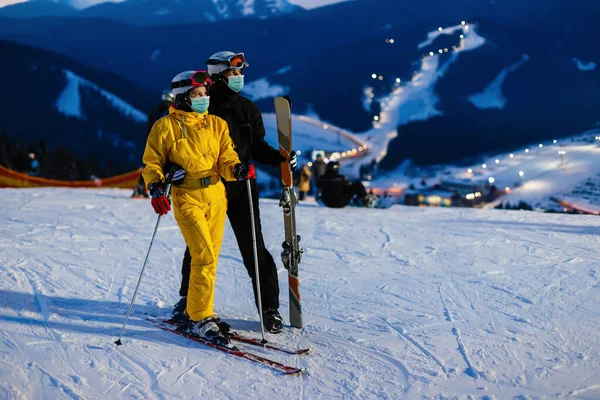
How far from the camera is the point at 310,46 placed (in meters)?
62.4

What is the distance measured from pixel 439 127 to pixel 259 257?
36.9 m

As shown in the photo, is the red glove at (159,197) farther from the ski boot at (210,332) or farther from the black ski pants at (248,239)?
the ski boot at (210,332)

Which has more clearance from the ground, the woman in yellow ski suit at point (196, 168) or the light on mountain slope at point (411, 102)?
the light on mountain slope at point (411, 102)

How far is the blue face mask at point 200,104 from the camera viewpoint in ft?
11.2

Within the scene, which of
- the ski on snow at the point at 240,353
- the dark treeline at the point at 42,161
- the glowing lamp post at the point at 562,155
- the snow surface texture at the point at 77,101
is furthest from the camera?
the snow surface texture at the point at 77,101

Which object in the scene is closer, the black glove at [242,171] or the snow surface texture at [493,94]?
the black glove at [242,171]

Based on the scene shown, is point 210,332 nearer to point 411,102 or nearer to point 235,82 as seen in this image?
point 235,82

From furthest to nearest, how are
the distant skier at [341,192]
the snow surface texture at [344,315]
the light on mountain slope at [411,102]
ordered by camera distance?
the light on mountain slope at [411,102]
the distant skier at [341,192]
the snow surface texture at [344,315]

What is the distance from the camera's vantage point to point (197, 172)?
3.43m

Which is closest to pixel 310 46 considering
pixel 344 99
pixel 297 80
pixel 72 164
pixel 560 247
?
pixel 297 80

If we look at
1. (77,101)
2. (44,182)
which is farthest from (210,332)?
(77,101)

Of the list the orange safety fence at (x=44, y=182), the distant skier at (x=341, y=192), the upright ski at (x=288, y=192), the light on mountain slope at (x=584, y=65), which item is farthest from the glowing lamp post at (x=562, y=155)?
the upright ski at (x=288, y=192)

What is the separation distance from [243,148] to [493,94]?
41.3 meters

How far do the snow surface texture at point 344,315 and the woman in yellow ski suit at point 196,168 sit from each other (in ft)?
1.00
